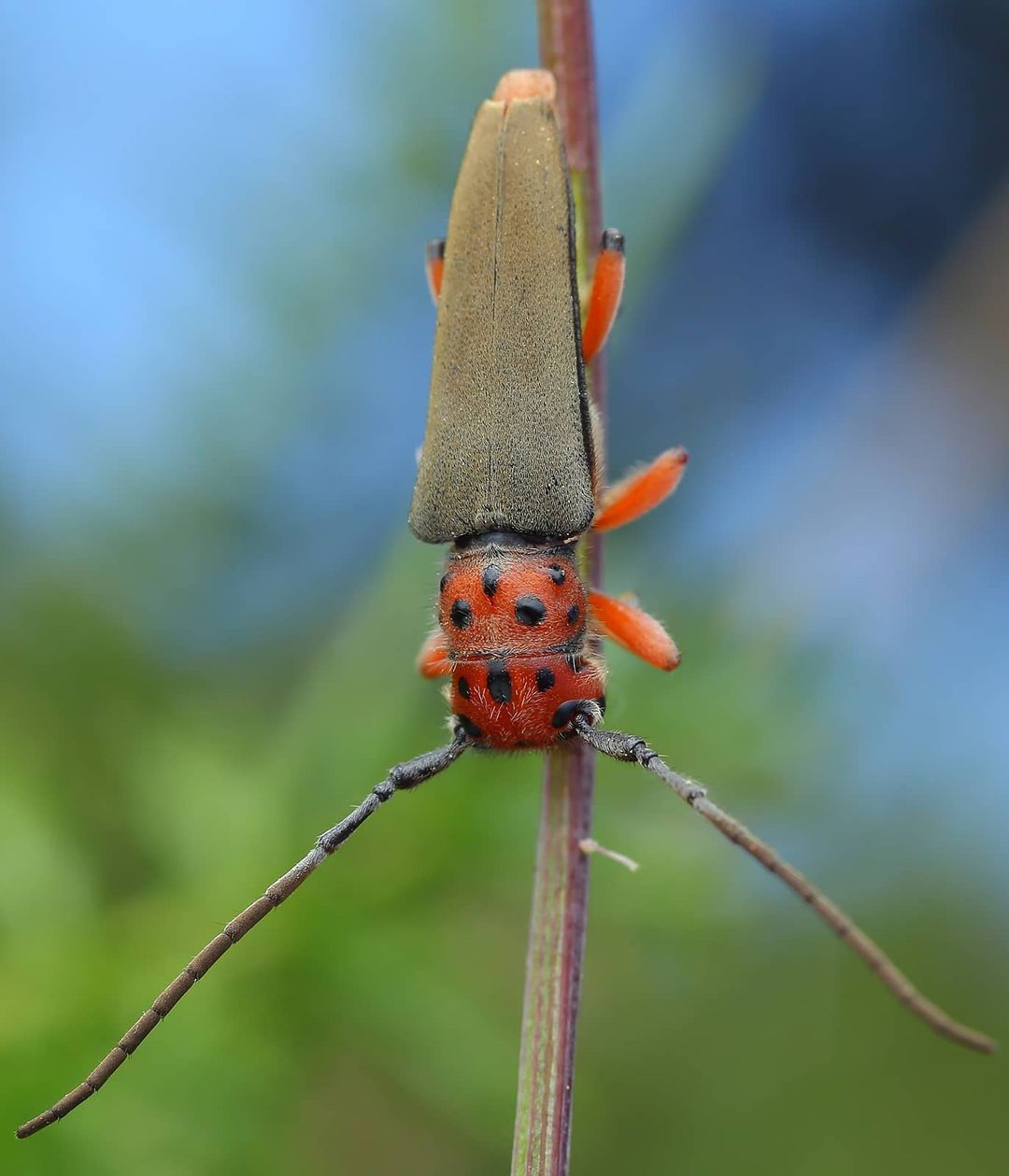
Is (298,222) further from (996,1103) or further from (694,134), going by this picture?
(996,1103)

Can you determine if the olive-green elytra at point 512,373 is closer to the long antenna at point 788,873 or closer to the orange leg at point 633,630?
the orange leg at point 633,630

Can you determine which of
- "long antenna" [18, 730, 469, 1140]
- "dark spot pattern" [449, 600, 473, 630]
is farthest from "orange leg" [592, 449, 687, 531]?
"long antenna" [18, 730, 469, 1140]

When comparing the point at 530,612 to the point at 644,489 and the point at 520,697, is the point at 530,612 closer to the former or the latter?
the point at 520,697

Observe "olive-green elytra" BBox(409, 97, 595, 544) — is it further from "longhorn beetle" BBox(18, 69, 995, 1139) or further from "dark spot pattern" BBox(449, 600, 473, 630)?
"dark spot pattern" BBox(449, 600, 473, 630)

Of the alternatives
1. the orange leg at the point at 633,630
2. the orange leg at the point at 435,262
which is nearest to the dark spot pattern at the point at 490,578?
the orange leg at the point at 633,630

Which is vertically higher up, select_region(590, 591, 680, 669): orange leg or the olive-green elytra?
the olive-green elytra

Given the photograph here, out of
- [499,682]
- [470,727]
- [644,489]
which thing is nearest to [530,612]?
[499,682]
